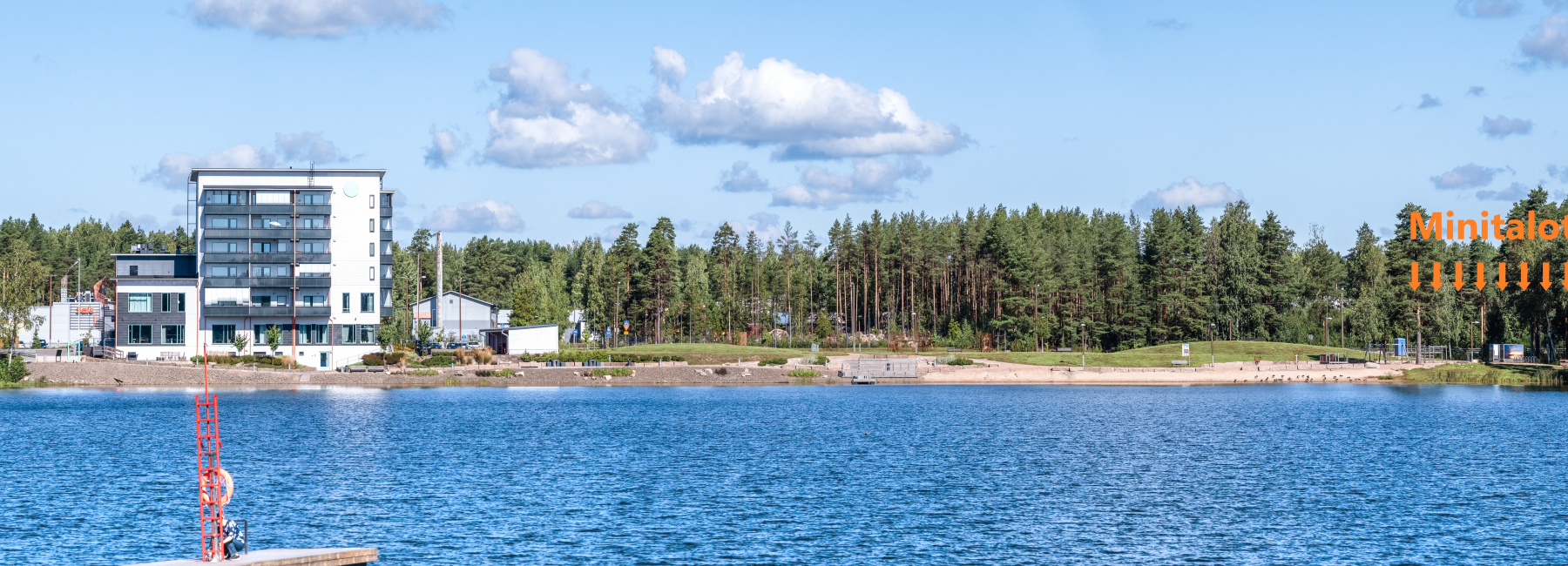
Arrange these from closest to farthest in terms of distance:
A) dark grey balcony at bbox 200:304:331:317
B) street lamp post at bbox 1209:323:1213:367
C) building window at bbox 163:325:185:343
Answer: building window at bbox 163:325:185:343
dark grey balcony at bbox 200:304:331:317
street lamp post at bbox 1209:323:1213:367

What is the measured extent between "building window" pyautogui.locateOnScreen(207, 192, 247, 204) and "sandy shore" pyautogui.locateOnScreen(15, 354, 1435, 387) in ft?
58.1

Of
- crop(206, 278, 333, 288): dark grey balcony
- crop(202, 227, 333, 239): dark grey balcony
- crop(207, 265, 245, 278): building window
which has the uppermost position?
crop(202, 227, 333, 239): dark grey balcony

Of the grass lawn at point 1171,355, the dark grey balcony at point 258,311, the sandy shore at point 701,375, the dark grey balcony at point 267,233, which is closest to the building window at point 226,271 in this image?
the dark grey balcony at point 267,233

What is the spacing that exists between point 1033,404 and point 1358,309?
187ft

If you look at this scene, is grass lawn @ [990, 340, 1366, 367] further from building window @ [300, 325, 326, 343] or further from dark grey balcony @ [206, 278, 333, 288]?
dark grey balcony @ [206, 278, 333, 288]

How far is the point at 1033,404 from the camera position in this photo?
10406 centimetres

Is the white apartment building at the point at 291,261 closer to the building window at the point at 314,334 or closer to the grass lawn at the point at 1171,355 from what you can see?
the building window at the point at 314,334

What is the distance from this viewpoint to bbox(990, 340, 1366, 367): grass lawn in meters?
142

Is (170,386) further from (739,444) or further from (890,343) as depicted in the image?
(890,343)

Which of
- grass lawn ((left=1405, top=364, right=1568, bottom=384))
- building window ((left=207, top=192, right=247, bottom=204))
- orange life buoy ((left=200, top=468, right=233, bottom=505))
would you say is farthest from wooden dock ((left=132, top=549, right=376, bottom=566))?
grass lawn ((left=1405, top=364, right=1568, bottom=384))

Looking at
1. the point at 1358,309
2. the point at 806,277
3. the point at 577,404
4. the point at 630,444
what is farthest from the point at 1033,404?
the point at 806,277

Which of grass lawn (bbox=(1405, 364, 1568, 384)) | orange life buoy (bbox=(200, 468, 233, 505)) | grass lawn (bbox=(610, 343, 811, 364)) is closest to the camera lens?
orange life buoy (bbox=(200, 468, 233, 505))

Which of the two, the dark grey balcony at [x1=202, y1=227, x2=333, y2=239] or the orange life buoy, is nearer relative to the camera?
the orange life buoy

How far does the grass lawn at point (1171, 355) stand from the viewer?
465ft
